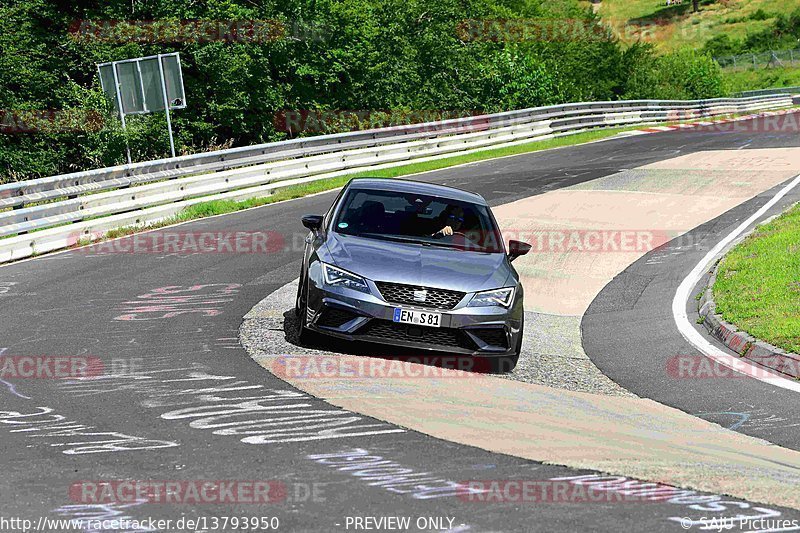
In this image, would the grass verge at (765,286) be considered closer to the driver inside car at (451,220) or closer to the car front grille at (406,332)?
the driver inside car at (451,220)

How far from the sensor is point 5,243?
16562 millimetres

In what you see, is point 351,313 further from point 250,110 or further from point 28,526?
point 250,110

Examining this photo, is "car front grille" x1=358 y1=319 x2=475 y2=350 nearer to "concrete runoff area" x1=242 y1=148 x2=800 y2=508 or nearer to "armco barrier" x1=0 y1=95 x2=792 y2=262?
"concrete runoff area" x1=242 y1=148 x2=800 y2=508

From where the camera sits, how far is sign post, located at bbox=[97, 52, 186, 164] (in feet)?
83.5

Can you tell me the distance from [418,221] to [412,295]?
1537 millimetres

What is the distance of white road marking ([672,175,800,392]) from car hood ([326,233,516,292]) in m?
2.45

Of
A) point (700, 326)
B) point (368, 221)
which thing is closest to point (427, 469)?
point (368, 221)

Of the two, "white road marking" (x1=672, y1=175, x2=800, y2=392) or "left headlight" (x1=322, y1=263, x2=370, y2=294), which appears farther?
"white road marking" (x1=672, y1=175, x2=800, y2=392)

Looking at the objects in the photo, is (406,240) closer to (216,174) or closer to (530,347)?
(530,347)

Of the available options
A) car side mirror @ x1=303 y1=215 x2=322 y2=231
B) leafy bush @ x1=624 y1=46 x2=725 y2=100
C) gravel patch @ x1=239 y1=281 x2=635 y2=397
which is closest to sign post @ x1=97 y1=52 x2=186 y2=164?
gravel patch @ x1=239 y1=281 x2=635 y2=397


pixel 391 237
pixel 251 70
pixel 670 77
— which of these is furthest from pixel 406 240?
pixel 670 77

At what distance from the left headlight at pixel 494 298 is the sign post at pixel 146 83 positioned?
1672 centimetres

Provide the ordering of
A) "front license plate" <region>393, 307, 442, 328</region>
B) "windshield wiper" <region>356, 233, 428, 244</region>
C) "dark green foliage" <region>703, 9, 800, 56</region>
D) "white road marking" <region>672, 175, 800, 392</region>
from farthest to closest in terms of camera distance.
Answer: "dark green foliage" <region>703, 9, 800, 56</region> < "windshield wiper" <region>356, 233, 428, 244</region> < "white road marking" <region>672, 175, 800, 392</region> < "front license plate" <region>393, 307, 442, 328</region>

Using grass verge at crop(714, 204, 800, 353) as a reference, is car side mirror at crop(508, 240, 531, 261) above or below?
above
